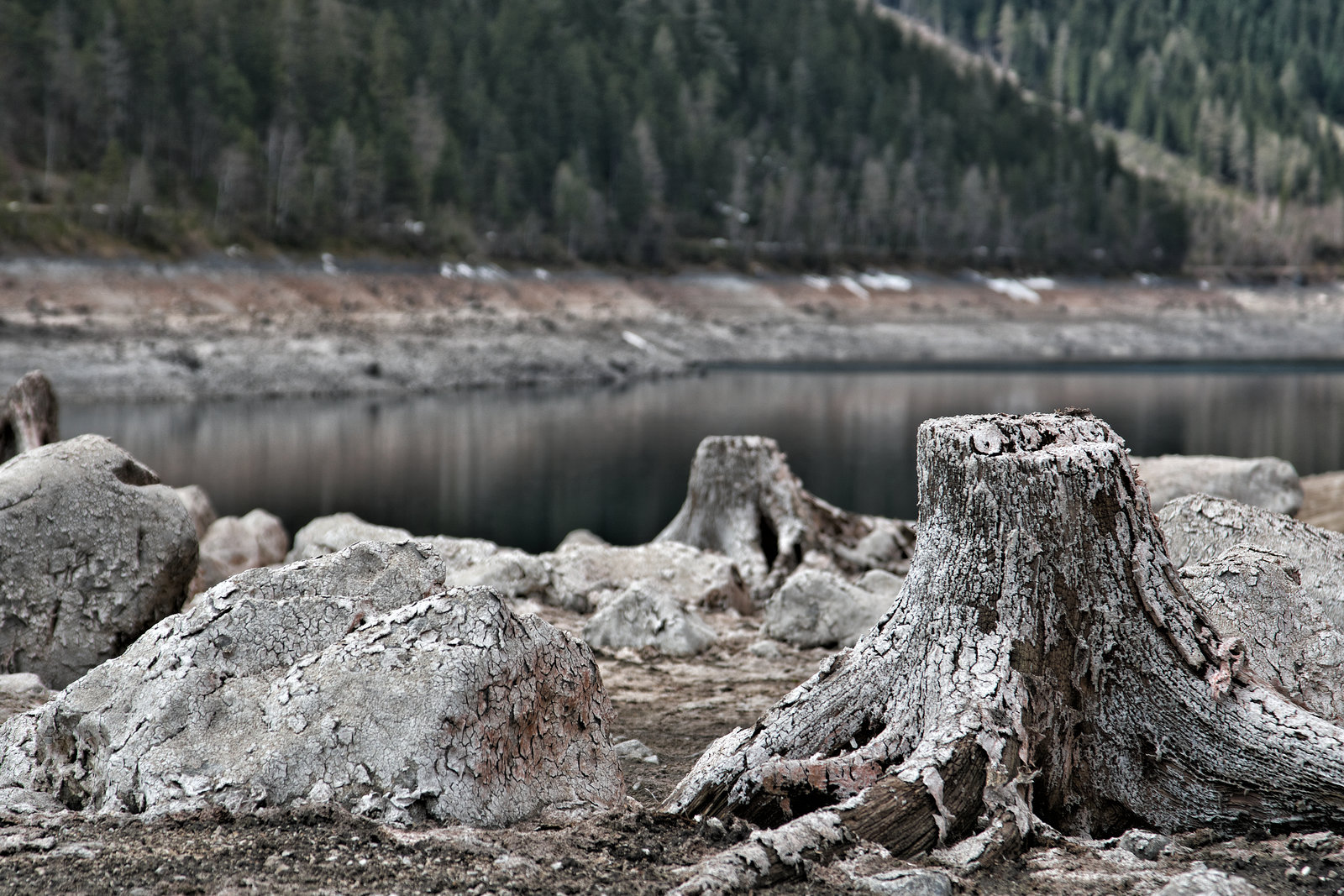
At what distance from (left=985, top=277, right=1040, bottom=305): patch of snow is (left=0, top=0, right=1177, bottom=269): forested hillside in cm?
533

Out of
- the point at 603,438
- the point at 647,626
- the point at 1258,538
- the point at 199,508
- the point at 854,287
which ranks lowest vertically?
the point at 603,438

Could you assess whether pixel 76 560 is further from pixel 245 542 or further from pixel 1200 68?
pixel 1200 68

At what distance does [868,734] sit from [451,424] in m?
34.0

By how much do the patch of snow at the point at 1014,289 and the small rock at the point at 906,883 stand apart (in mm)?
77621

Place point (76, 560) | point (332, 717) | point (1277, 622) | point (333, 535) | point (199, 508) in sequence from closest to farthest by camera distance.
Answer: point (332, 717)
point (1277, 622)
point (76, 560)
point (333, 535)
point (199, 508)

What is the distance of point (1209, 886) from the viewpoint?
119 inches

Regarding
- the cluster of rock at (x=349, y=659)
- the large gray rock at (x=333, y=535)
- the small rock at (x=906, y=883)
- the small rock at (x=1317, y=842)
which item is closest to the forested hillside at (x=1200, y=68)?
the large gray rock at (x=333, y=535)

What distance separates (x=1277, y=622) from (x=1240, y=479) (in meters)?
9.17

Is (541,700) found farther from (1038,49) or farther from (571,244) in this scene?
(1038,49)

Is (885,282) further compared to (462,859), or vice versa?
(885,282)

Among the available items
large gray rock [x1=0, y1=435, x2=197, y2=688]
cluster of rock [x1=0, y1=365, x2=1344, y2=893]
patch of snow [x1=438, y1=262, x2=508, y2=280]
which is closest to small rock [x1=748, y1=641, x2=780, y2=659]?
cluster of rock [x1=0, y1=365, x2=1344, y2=893]

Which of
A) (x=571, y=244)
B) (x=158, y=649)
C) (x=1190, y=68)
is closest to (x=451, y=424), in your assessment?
(x=158, y=649)

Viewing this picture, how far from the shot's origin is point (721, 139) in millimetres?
100438

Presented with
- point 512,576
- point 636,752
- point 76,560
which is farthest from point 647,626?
point 76,560
